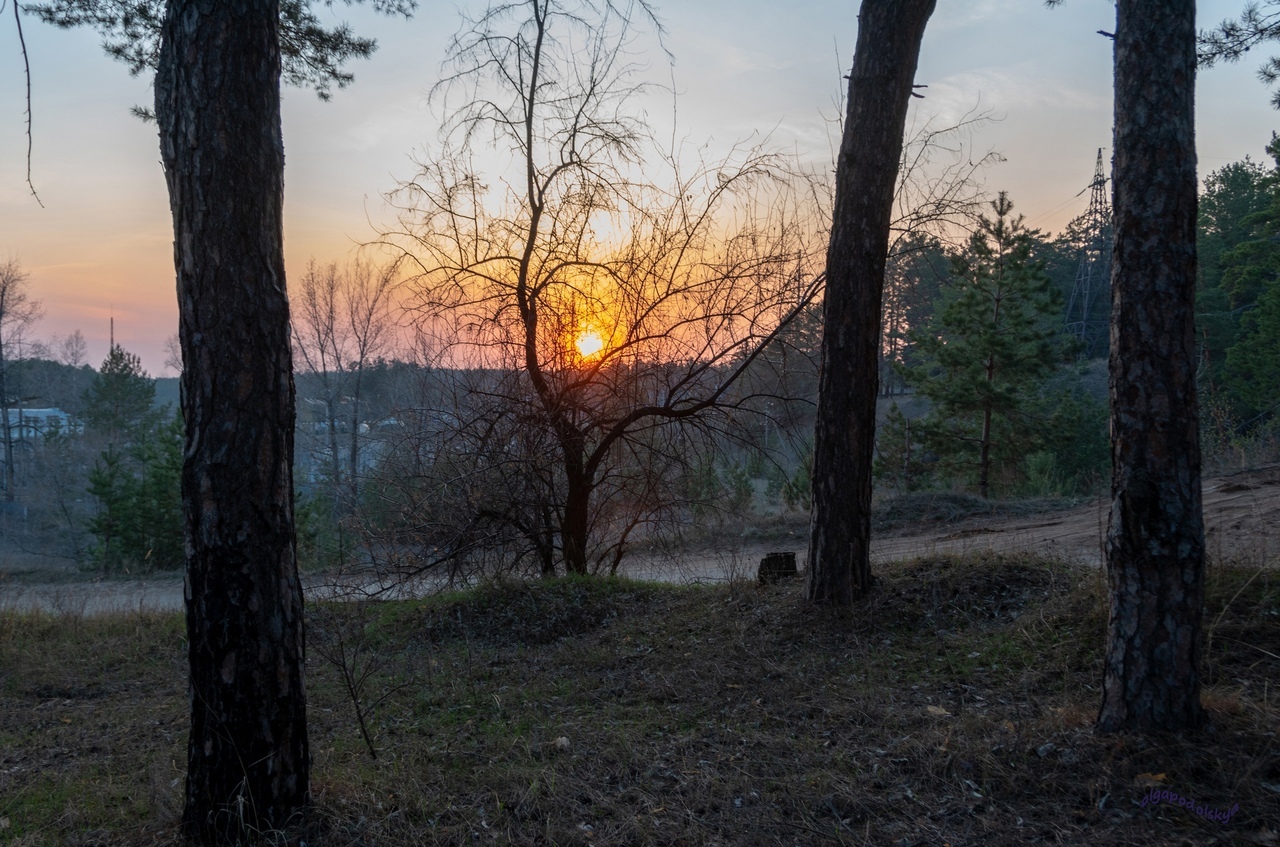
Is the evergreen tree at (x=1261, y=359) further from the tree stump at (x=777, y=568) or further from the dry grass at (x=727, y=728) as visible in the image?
the dry grass at (x=727, y=728)

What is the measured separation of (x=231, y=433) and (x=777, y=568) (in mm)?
5505

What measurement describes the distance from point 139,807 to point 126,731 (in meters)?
2.37

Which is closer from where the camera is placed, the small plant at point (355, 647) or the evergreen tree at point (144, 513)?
the small plant at point (355, 647)

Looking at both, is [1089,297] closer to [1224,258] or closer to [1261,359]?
[1224,258]

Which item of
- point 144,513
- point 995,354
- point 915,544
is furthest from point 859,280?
point 144,513

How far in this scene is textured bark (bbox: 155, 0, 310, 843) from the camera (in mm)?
3170

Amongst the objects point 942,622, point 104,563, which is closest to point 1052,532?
point 942,622

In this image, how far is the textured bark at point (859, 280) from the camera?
632cm

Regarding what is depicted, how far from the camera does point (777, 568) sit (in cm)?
765

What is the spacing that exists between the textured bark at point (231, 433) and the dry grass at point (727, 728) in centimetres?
35

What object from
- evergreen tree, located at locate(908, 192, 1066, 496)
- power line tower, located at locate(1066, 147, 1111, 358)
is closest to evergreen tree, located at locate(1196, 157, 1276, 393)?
power line tower, located at locate(1066, 147, 1111, 358)

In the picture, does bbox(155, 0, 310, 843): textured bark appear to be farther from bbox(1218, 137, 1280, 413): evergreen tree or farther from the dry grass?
bbox(1218, 137, 1280, 413): evergreen tree

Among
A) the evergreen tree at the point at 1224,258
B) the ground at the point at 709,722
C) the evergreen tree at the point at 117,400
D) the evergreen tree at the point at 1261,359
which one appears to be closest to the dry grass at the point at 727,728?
Result: the ground at the point at 709,722

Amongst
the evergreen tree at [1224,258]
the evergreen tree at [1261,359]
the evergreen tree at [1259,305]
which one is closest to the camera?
the evergreen tree at [1259,305]
